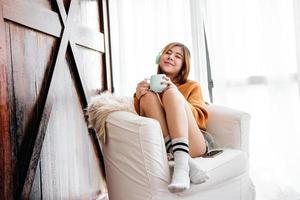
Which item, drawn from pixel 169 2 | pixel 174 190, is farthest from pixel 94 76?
pixel 174 190

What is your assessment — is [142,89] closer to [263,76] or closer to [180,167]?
[180,167]

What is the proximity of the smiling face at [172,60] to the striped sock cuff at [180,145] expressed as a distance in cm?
67

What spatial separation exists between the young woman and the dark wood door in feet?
1.52

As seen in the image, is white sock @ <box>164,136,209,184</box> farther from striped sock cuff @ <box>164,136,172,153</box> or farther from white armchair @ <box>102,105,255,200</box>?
striped sock cuff @ <box>164,136,172,153</box>

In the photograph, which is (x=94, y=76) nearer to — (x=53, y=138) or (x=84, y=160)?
(x=84, y=160)

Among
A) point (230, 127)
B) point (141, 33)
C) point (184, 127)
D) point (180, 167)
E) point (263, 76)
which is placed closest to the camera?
point (180, 167)

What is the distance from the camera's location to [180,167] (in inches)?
54.7

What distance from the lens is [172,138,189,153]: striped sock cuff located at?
1457 mm

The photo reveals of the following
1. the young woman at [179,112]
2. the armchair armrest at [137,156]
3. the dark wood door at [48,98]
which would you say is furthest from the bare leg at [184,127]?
the dark wood door at [48,98]

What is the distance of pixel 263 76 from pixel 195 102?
2.51 ft

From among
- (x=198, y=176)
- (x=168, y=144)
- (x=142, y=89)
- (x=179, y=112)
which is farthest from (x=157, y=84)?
(x=198, y=176)

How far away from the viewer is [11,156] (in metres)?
1.35

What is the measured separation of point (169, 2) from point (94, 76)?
0.87m

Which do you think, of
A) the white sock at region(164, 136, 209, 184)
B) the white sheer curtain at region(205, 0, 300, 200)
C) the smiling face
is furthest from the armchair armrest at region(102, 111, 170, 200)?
the white sheer curtain at region(205, 0, 300, 200)
